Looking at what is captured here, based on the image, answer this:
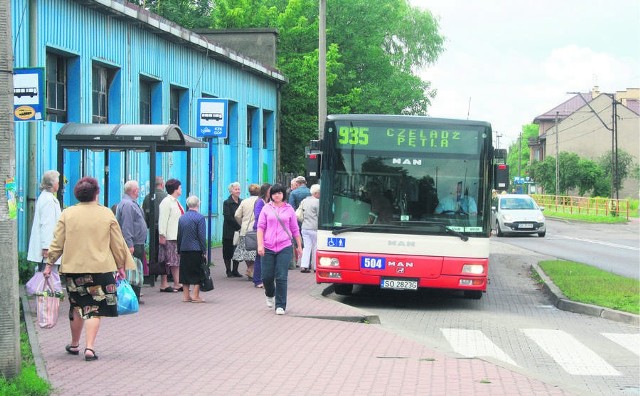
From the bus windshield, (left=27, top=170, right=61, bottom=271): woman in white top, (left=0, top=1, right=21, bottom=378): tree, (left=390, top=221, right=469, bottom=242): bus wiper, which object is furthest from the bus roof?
(left=0, top=1, right=21, bottom=378): tree

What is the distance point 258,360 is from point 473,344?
3.13 metres

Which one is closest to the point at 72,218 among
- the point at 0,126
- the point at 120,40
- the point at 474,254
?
the point at 0,126

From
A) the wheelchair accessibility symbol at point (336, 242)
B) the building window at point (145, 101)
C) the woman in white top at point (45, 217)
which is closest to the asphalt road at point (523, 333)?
the wheelchair accessibility symbol at point (336, 242)

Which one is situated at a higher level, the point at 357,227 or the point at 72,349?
the point at 357,227

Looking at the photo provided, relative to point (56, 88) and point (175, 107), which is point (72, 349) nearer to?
point (56, 88)

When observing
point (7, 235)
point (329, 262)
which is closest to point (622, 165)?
point (329, 262)

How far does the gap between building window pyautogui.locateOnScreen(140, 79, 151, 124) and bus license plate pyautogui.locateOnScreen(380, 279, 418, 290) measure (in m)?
10.7

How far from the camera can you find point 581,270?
71.6 ft

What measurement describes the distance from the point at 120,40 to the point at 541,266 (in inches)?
412

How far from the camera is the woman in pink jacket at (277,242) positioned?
530 inches

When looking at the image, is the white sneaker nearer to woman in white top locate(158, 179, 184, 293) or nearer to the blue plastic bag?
woman in white top locate(158, 179, 184, 293)

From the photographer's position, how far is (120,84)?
71.4 ft

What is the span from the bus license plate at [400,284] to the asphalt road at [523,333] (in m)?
0.38

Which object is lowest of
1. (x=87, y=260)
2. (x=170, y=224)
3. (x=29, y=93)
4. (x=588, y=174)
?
(x=87, y=260)
